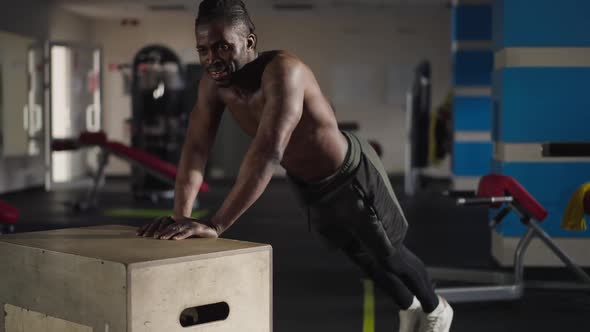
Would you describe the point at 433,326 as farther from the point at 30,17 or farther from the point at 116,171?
the point at 116,171

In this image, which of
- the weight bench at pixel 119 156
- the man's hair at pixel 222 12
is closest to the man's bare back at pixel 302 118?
the man's hair at pixel 222 12

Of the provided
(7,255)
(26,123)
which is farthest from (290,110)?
(26,123)

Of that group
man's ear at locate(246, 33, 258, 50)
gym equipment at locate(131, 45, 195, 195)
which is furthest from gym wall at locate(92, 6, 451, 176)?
man's ear at locate(246, 33, 258, 50)

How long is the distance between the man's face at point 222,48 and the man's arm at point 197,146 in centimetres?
22

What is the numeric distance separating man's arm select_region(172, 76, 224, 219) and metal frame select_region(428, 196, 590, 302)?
1.78 metres

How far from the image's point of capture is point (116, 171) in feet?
46.4

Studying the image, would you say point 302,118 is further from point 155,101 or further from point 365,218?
point 155,101

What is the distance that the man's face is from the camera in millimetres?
2084

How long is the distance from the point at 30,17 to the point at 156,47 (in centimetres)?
238

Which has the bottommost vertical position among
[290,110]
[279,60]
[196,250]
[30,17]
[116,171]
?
[116,171]

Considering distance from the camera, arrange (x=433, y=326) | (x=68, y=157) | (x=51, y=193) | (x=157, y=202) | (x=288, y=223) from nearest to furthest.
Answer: (x=433, y=326) → (x=288, y=223) → (x=157, y=202) → (x=51, y=193) → (x=68, y=157)

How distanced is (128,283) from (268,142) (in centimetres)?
56

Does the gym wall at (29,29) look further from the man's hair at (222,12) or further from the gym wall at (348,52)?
the man's hair at (222,12)

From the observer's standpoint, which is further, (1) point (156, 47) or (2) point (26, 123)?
(2) point (26, 123)
